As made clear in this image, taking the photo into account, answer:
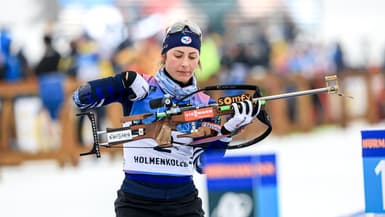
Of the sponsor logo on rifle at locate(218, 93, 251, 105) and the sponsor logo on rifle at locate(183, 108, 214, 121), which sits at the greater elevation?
the sponsor logo on rifle at locate(218, 93, 251, 105)

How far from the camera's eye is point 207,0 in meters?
23.0

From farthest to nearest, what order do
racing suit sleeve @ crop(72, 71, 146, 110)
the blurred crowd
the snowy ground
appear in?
the blurred crowd
the snowy ground
racing suit sleeve @ crop(72, 71, 146, 110)

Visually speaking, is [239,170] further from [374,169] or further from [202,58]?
[202,58]

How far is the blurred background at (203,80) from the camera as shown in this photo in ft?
29.4

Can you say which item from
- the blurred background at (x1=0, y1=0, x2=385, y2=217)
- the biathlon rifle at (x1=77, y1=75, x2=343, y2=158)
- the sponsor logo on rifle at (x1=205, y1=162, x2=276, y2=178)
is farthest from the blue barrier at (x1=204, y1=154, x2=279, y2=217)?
the blurred background at (x1=0, y1=0, x2=385, y2=217)

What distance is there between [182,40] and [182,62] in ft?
0.34

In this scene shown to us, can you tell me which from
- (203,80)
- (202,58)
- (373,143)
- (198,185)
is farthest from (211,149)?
(202,58)

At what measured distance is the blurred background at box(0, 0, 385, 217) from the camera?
897 cm

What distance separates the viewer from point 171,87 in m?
4.01

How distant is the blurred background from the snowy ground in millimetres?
17

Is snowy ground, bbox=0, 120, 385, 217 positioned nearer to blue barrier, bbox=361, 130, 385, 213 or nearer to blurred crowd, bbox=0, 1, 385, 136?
blurred crowd, bbox=0, 1, 385, 136

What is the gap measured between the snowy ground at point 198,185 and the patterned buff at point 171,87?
2.53m

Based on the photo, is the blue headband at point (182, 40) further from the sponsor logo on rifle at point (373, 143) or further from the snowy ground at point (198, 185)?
the snowy ground at point (198, 185)

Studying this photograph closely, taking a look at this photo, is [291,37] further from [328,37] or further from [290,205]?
[290,205]
